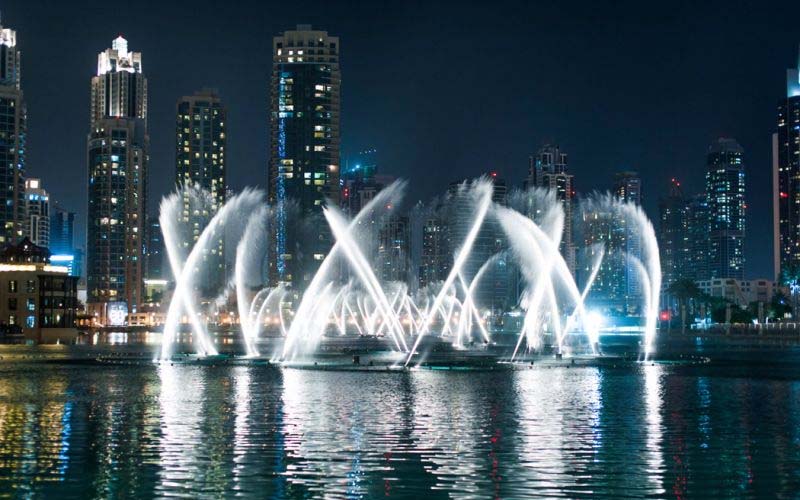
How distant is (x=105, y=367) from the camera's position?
75250 millimetres

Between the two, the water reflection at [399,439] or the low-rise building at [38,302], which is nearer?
the water reflection at [399,439]

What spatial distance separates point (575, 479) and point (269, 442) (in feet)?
33.8

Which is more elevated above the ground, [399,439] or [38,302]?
[38,302]

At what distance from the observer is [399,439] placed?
32.4m

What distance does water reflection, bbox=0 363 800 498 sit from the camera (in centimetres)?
2458

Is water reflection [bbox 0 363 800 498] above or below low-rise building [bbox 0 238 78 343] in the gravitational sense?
below

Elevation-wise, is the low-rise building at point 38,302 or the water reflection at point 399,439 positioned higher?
the low-rise building at point 38,302

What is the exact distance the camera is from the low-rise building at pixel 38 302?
144875mm

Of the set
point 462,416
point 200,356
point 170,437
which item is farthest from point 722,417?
point 200,356

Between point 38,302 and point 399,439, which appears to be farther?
point 38,302

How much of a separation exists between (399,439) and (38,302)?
408 ft

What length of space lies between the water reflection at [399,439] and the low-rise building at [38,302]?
92181mm

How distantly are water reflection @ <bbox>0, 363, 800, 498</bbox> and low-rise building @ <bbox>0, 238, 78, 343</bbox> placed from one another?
92181mm

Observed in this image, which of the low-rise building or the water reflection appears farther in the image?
the low-rise building
